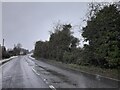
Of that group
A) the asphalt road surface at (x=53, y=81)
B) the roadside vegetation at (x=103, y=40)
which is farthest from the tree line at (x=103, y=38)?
the asphalt road surface at (x=53, y=81)

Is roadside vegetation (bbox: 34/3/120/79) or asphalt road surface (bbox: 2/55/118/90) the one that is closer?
asphalt road surface (bbox: 2/55/118/90)

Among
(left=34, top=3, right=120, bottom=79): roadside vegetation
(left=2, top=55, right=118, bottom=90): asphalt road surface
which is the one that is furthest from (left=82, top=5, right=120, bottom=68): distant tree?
(left=2, top=55, right=118, bottom=90): asphalt road surface

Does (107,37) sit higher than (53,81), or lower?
higher

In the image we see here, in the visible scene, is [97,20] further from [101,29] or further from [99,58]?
[99,58]

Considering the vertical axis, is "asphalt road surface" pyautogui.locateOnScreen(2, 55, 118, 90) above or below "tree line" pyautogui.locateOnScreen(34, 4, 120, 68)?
below

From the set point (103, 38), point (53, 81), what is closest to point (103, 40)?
point (103, 38)

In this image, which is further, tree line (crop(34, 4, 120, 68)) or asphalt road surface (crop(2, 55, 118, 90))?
tree line (crop(34, 4, 120, 68))

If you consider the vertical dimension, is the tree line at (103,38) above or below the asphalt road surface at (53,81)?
above

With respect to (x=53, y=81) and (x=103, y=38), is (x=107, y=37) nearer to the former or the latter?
(x=103, y=38)

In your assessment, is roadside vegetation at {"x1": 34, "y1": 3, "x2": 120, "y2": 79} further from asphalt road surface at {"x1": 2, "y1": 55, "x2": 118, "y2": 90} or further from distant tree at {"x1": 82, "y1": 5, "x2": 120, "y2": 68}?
asphalt road surface at {"x1": 2, "y1": 55, "x2": 118, "y2": 90}

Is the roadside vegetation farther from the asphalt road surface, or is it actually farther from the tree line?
the asphalt road surface

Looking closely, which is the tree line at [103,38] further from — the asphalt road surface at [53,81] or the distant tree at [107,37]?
the asphalt road surface at [53,81]

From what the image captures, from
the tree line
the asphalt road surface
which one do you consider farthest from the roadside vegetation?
the asphalt road surface

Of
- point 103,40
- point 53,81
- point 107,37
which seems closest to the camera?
point 53,81
